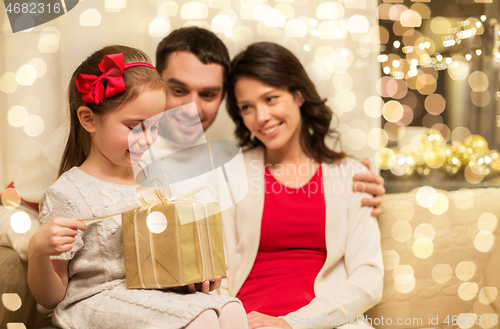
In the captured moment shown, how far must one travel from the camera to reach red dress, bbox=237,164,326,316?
0.84 m

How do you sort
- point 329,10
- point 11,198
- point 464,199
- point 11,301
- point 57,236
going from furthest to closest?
point 329,10 < point 464,199 < point 11,198 < point 11,301 < point 57,236

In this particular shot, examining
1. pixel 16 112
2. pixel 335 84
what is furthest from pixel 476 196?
pixel 16 112

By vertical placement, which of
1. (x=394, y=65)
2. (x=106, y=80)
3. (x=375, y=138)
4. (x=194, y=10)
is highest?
(x=194, y=10)

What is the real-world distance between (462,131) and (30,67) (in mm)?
1317

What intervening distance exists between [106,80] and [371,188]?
2.21 feet

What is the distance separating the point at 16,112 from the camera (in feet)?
2.94

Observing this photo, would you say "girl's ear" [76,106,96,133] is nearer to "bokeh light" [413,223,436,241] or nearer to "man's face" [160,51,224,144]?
"man's face" [160,51,224,144]

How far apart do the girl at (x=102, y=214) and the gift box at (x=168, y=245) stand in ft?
0.10

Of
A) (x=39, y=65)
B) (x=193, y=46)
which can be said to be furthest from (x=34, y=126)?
(x=193, y=46)

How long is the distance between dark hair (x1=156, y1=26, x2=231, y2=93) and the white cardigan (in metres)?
0.30

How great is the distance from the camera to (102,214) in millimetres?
621

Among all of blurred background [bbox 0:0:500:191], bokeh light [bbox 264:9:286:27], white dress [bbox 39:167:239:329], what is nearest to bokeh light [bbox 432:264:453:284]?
blurred background [bbox 0:0:500:191]

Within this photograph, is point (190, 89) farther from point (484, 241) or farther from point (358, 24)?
point (484, 241)

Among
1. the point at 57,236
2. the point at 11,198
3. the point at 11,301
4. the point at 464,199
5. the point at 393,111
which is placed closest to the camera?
the point at 57,236
